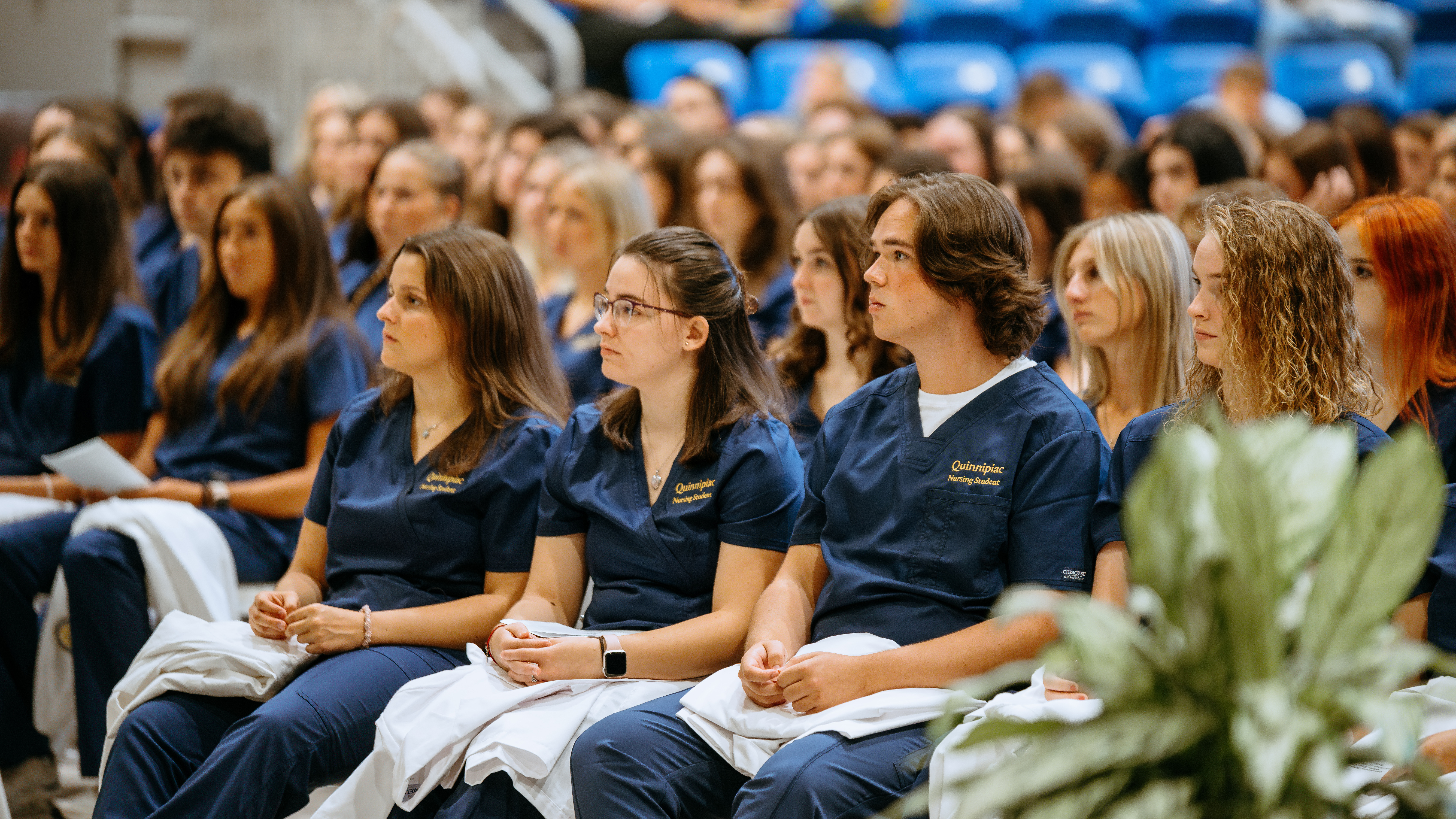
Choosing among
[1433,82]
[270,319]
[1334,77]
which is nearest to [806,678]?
[270,319]

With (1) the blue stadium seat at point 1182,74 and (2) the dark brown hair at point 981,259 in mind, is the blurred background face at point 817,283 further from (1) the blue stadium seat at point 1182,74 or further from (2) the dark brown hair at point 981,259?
(1) the blue stadium seat at point 1182,74

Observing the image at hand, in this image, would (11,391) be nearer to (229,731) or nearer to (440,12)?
(229,731)

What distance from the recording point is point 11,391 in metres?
3.55

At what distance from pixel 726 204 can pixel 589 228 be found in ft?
1.87

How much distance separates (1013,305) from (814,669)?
27.8 inches

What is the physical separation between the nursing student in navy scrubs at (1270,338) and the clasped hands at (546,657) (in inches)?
33.8

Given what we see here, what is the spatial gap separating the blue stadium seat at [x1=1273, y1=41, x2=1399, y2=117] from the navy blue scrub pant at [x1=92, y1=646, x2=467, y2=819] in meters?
7.43

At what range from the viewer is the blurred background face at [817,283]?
2.92 meters

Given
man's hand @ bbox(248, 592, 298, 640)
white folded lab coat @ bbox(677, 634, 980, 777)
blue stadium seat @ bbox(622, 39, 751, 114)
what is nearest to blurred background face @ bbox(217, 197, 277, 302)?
man's hand @ bbox(248, 592, 298, 640)

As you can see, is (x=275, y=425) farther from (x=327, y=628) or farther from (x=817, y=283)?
(x=817, y=283)

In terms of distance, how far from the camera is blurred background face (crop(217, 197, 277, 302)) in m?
3.30

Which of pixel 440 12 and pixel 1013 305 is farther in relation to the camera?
pixel 440 12

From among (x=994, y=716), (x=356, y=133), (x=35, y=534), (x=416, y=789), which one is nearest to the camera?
(x=994, y=716)

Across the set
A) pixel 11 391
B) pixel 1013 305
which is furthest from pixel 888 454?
pixel 11 391
